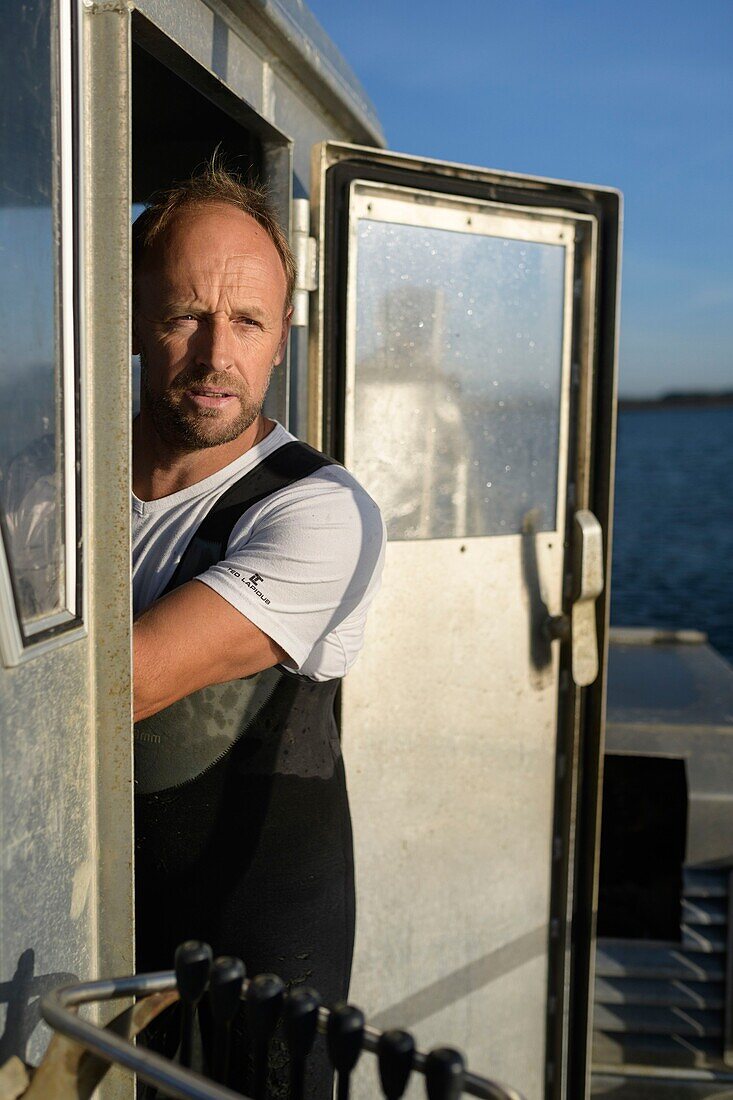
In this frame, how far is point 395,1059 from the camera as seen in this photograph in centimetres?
84

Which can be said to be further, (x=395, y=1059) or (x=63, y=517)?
(x=63, y=517)

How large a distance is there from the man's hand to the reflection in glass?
36.1 inches

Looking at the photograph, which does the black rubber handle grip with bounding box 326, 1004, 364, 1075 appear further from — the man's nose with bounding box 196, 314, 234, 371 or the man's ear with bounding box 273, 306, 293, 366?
the man's ear with bounding box 273, 306, 293, 366

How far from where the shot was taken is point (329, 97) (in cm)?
251

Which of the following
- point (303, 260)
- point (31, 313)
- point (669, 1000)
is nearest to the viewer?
point (31, 313)

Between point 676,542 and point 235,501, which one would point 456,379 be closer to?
point 235,501

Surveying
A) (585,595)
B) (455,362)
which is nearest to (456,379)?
(455,362)

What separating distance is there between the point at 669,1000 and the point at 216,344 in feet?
10.3

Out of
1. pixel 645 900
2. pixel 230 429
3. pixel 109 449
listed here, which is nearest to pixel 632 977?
pixel 645 900

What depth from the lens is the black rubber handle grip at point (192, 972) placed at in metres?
0.92

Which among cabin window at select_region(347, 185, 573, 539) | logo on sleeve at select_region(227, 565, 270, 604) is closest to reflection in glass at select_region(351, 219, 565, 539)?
cabin window at select_region(347, 185, 573, 539)

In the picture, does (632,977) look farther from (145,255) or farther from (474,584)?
(145,255)

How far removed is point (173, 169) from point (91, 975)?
81.1 inches

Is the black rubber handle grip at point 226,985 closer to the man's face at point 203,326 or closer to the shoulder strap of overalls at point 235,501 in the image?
the shoulder strap of overalls at point 235,501
